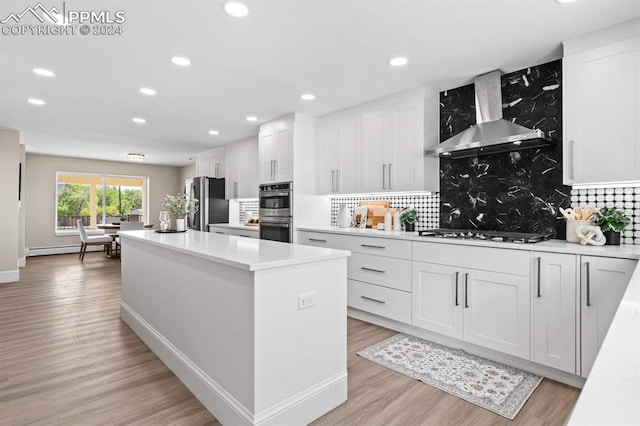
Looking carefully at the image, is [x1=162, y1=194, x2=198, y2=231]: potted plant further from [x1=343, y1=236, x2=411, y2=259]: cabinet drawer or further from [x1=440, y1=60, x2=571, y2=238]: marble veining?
[x1=440, y1=60, x2=571, y2=238]: marble veining

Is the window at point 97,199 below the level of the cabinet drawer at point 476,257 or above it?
above

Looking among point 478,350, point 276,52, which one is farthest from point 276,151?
point 478,350

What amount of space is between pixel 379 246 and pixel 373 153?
1.12 m

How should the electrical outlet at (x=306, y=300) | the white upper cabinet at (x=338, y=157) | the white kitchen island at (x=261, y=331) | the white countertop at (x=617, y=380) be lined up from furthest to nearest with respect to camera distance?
the white upper cabinet at (x=338, y=157) < the electrical outlet at (x=306, y=300) < the white kitchen island at (x=261, y=331) < the white countertop at (x=617, y=380)

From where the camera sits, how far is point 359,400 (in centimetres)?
209

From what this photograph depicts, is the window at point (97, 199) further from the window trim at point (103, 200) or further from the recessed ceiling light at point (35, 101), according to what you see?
the recessed ceiling light at point (35, 101)

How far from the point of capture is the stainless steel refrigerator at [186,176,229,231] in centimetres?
616

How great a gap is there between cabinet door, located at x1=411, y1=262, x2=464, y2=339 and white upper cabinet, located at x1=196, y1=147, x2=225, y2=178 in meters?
4.67

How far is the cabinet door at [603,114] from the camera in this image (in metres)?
2.21

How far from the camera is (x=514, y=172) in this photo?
9.93ft

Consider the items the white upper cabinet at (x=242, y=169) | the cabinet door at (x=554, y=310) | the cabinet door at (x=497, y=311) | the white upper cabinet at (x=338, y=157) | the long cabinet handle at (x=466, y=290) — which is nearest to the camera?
the cabinet door at (x=554, y=310)

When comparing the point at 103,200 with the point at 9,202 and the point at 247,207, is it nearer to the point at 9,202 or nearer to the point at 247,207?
the point at 9,202

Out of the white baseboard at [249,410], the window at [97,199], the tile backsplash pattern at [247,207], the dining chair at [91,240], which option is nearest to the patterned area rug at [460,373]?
the white baseboard at [249,410]

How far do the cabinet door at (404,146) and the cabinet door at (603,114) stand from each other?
1240mm
